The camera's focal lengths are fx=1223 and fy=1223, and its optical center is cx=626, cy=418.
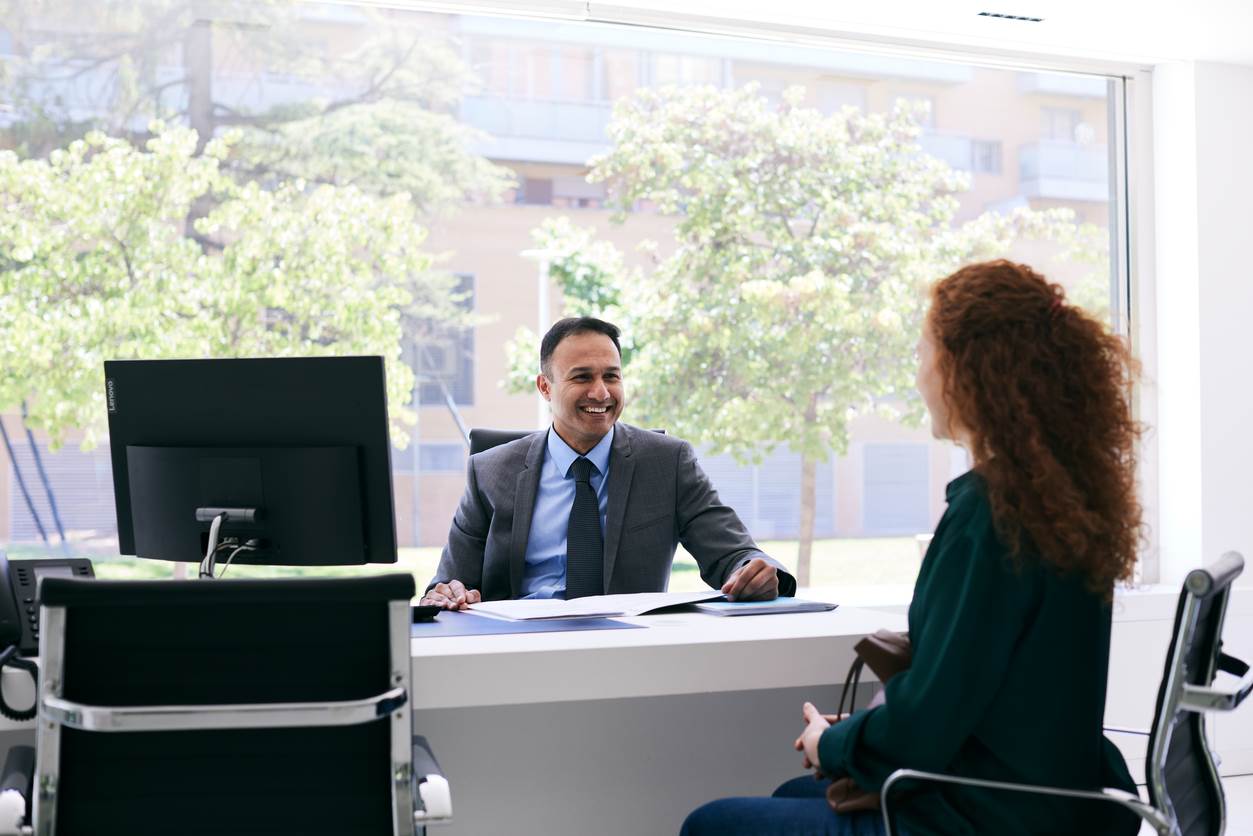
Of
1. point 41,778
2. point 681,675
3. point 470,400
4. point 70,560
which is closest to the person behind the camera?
point 41,778

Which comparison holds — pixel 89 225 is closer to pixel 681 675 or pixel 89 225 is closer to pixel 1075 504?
pixel 681 675

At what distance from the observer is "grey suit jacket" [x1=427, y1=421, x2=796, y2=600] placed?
9.42 ft

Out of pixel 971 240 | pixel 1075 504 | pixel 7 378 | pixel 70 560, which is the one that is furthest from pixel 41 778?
pixel 971 240

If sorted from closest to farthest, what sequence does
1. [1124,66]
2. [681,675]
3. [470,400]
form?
[681,675], [470,400], [1124,66]

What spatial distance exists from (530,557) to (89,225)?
93.0 inches

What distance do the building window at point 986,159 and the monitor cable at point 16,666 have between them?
14.5ft

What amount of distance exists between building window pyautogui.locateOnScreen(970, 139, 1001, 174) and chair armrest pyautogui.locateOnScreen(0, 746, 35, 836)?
4461mm

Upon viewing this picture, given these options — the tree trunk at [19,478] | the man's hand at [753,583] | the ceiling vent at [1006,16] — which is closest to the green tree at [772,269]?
the ceiling vent at [1006,16]

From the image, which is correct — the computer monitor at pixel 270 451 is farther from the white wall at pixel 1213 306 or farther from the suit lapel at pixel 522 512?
the white wall at pixel 1213 306

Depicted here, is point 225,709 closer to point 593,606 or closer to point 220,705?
point 220,705

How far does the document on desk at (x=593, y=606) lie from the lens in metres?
2.21

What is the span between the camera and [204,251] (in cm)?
436

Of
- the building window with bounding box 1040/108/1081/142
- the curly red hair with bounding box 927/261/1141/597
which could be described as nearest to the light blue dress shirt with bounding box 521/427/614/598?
the curly red hair with bounding box 927/261/1141/597

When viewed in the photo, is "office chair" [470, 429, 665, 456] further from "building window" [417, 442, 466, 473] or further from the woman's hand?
the woman's hand
